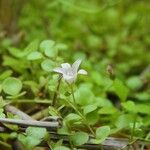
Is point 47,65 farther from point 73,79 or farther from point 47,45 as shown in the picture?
point 73,79

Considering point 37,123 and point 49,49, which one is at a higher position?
point 49,49

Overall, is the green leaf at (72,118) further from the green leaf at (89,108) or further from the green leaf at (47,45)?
the green leaf at (47,45)

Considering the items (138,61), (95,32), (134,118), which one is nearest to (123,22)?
(95,32)

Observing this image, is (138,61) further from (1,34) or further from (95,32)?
(1,34)

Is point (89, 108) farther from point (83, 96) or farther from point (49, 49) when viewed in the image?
point (49, 49)

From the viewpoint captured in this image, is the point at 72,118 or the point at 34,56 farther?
the point at 34,56

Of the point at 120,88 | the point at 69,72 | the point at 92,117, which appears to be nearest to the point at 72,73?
the point at 69,72

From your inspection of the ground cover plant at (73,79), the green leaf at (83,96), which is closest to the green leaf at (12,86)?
the ground cover plant at (73,79)

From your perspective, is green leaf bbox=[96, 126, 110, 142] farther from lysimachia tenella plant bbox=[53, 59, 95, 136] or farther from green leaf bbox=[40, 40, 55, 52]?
green leaf bbox=[40, 40, 55, 52]
